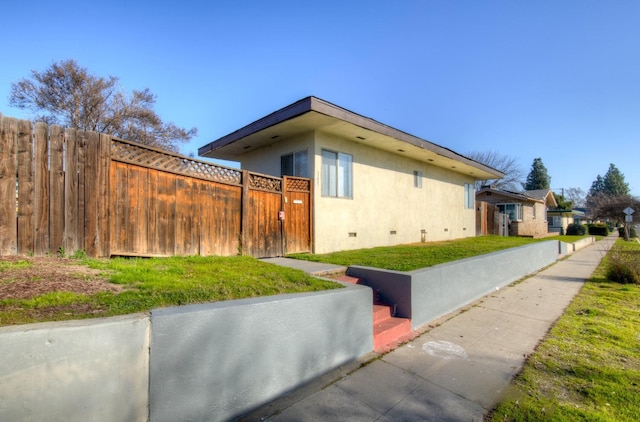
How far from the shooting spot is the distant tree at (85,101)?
51.2ft

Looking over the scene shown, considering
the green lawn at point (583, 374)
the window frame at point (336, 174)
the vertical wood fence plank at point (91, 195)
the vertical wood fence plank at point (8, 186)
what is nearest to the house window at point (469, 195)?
the window frame at point (336, 174)

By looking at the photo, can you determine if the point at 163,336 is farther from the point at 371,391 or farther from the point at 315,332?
the point at 371,391

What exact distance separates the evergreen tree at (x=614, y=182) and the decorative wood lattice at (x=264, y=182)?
79.4 m

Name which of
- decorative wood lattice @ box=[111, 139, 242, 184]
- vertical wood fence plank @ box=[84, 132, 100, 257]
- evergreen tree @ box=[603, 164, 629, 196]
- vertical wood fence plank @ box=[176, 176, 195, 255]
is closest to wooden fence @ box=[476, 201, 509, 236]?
decorative wood lattice @ box=[111, 139, 242, 184]

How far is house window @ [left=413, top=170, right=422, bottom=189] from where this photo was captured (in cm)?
1212

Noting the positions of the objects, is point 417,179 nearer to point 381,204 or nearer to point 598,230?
point 381,204

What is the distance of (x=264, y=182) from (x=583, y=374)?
625 cm

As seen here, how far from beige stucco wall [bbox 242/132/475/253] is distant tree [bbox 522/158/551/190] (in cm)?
4799

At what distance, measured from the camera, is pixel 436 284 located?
191 inches

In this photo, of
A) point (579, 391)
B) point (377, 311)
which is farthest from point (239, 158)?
point (579, 391)

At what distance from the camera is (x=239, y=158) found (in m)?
11.6

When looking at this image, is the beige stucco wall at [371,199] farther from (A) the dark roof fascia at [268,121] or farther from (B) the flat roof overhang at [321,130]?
(A) the dark roof fascia at [268,121]

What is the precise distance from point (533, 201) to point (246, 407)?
92.1 ft

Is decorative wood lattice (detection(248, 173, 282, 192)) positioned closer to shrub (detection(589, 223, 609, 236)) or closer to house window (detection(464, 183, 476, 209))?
house window (detection(464, 183, 476, 209))
